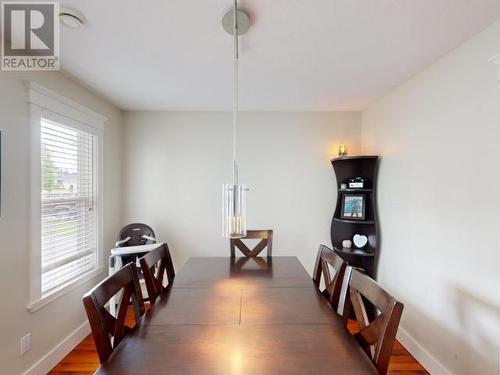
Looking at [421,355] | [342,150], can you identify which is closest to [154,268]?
[421,355]

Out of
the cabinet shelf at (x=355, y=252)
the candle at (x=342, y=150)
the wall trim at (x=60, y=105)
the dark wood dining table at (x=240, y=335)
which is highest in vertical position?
the wall trim at (x=60, y=105)

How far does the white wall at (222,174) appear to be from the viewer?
3.42 metres

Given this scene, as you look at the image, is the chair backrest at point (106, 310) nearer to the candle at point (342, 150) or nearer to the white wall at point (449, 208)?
the white wall at point (449, 208)

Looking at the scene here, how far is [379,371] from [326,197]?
253 centimetres

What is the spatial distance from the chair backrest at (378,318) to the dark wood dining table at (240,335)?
78 mm

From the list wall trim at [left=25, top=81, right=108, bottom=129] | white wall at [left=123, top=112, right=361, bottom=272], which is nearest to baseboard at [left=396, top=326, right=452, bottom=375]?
white wall at [left=123, top=112, right=361, bottom=272]

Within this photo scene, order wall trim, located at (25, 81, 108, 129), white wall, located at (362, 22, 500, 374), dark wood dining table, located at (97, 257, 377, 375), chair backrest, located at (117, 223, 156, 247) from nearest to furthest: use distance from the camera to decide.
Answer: dark wood dining table, located at (97, 257, 377, 375) → white wall, located at (362, 22, 500, 374) → wall trim, located at (25, 81, 108, 129) → chair backrest, located at (117, 223, 156, 247)

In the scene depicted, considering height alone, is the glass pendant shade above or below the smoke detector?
below

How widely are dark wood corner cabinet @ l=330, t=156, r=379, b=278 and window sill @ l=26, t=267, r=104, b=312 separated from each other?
2.72m

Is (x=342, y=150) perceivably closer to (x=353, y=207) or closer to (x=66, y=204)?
(x=353, y=207)

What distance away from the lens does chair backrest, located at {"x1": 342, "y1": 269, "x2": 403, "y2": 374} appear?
40.9 inches

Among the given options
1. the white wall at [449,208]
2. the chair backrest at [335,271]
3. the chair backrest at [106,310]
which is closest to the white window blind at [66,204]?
the chair backrest at [106,310]

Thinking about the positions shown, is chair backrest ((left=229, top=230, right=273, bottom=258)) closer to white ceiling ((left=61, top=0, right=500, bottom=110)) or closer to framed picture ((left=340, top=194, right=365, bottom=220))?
framed picture ((left=340, top=194, right=365, bottom=220))

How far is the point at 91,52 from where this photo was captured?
1916mm
